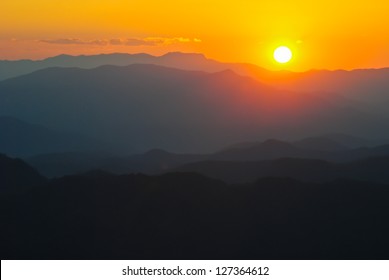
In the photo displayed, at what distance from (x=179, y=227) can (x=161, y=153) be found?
287 ft

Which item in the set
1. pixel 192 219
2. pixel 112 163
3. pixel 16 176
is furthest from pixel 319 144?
pixel 192 219

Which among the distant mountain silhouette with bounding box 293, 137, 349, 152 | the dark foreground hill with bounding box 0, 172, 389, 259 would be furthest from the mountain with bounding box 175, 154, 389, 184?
the distant mountain silhouette with bounding box 293, 137, 349, 152

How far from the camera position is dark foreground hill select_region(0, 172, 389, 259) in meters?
60.8

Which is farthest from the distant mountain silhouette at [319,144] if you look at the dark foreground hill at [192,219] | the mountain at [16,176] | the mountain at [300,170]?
the dark foreground hill at [192,219]

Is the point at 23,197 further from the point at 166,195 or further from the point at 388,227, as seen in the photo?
the point at 388,227

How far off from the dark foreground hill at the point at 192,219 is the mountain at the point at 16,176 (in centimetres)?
1708

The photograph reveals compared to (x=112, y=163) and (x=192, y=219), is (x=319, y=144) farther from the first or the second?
(x=192, y=219)

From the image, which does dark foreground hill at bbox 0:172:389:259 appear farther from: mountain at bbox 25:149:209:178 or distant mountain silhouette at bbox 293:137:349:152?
distant mountain silhouette at bbox 293:137:349:152

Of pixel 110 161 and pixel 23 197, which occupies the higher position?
pixel 110 161

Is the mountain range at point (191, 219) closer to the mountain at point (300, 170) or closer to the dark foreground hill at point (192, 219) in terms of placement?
the dark foreground hill at point (192, 219)

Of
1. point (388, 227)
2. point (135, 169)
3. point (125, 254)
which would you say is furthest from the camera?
point (135, 169)

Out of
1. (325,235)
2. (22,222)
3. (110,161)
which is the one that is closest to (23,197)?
(22,222)

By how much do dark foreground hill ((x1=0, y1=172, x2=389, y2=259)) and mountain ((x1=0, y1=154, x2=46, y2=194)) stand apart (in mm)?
17079

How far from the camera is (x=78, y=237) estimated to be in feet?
207
